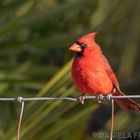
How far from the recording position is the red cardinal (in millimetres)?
3617

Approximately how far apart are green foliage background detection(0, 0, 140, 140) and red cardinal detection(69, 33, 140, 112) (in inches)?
8.1

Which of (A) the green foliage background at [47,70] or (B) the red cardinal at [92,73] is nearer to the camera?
(B) the red cardinal at [92,73]

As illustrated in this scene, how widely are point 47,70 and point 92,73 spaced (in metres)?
1.54

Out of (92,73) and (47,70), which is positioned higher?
(47,70)

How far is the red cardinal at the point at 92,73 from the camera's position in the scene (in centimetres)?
362

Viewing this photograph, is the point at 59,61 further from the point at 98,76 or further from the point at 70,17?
the point at 98,76

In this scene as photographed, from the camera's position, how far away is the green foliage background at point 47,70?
3898 millimetres

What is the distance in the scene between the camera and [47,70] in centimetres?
517

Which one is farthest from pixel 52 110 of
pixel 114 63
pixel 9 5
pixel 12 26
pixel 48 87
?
pixel 114 63

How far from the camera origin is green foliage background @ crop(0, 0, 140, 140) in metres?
3.90

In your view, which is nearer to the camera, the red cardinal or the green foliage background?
the red cardinal

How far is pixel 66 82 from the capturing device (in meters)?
3.95

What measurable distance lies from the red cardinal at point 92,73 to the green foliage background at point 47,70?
0.21 metres

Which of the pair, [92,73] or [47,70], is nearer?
[92,73]
